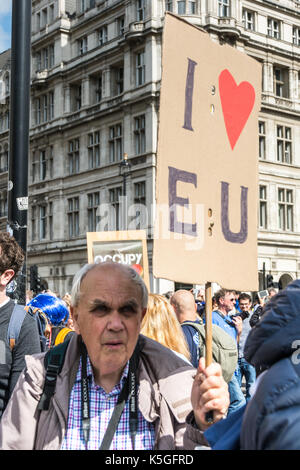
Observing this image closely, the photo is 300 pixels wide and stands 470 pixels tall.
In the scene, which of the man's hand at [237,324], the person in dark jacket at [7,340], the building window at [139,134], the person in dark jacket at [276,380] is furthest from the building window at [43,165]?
the person in dark jacket at [276,380]

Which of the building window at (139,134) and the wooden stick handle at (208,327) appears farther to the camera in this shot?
the building window at (139,134)

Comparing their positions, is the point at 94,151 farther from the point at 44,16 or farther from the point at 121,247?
the point at 121,247

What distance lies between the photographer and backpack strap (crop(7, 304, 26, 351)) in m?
2.96

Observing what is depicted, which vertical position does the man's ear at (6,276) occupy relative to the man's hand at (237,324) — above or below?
above

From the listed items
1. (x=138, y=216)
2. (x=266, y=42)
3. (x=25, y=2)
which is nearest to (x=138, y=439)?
(x=25, y=2)

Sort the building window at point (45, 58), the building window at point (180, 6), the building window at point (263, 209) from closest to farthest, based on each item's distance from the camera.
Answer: the building window at point (180, 6) → the building window at point (263, 209) → the building window at point (45, 58)

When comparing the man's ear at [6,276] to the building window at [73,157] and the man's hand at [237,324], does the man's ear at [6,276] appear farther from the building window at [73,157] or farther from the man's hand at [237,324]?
the building window at [73,157]

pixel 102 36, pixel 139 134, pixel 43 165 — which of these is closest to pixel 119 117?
pixel 139 134

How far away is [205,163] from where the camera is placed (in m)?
2.35

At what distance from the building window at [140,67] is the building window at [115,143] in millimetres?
2446

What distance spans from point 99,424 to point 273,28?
3248 centimetres

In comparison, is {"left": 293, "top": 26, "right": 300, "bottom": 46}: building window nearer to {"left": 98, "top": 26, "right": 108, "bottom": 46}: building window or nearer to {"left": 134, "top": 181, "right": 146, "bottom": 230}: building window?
{"left": 98, "top": 26, "right": 108, "bottom": 46}: building window

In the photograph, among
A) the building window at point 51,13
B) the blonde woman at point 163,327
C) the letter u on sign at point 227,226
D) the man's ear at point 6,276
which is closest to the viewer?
the letter u on sign at point 227,226

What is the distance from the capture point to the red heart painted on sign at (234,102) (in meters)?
2.48
